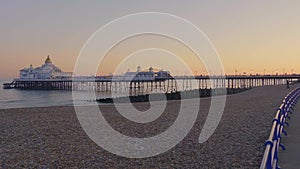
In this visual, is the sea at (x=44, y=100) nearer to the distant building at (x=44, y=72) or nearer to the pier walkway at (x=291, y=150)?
the pier walkway at (x=291, y=150)

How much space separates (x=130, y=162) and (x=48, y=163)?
1608 mm

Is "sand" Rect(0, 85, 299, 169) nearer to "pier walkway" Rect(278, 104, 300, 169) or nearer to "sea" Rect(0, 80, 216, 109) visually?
"pier walkway" Rect(278, 104, 300, 169)

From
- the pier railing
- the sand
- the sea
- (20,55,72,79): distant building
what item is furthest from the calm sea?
(20,55,72,79): distant building

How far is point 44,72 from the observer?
12788 centimetres

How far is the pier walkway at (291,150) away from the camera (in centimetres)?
475

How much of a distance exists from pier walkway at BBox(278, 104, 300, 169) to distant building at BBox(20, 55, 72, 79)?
119867 millimetres

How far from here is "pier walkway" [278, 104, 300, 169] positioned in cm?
475

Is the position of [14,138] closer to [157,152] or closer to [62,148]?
[62,148]

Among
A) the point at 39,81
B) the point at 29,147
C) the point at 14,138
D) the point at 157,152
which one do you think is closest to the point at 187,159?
the point at 157,152

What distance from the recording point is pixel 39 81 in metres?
102

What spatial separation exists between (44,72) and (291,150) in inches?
5161

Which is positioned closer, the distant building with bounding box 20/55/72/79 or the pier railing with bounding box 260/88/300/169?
the pier railing with bounding box 260/88/300/169

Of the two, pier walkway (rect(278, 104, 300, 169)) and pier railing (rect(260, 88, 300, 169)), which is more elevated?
pier railing (rect(260, 88, 300, 169))

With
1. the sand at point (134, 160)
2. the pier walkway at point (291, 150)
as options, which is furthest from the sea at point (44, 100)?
the pier walkway at point (291, 150)
